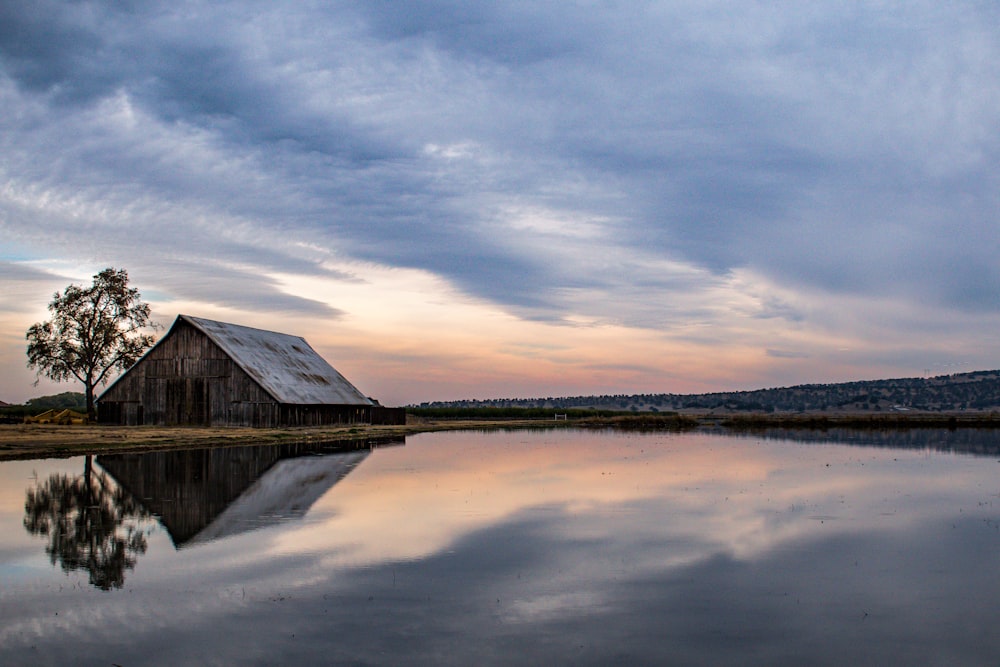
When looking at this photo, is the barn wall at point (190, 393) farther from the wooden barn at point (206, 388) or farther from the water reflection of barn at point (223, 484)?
the water reflection of barn at point (223, 484)

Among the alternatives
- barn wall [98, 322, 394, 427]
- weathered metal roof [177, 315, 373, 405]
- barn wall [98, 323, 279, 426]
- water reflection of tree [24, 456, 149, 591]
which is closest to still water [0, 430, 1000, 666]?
water reflection of tree [24, 456, 149, 591]

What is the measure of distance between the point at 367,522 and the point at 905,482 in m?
20.4

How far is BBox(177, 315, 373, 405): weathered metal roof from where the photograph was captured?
2667 inches

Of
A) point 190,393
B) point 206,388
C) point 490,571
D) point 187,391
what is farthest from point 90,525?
point 187,391

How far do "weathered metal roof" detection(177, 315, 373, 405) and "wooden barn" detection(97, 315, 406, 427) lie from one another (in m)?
0.14

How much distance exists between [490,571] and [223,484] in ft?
49.7

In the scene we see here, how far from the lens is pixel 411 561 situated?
49.9 feet

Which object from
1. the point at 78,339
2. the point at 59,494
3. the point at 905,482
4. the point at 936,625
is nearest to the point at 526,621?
the point at 936,625

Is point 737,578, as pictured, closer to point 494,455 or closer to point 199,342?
point 494,455

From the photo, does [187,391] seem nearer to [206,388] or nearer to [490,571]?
[206,388]

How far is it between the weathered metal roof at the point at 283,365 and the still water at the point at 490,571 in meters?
39.2

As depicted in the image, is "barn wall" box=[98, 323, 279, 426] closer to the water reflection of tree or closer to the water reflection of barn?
the water reflection of barn


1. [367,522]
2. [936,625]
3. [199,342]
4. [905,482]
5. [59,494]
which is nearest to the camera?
[936,625]

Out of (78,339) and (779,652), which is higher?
(78,339)
